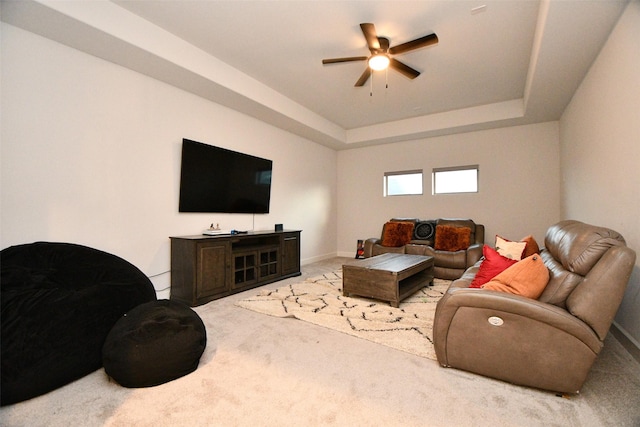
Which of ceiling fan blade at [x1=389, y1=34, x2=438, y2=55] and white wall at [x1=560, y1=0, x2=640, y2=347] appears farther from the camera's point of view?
ceiling fan blade at [x1=389, y1=34, x2=438, y2=55]

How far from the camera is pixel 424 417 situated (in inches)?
56.2

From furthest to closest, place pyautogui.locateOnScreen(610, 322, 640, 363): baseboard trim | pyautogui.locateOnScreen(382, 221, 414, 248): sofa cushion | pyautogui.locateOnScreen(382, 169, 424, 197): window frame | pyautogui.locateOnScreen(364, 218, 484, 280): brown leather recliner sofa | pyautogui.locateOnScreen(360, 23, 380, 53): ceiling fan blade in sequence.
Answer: pyautogui.locateOnScreen(382, 169, 424, 197): window frame, pyautogui.locateOnScreen(382, 221, 414, 248): sofa cushion, pyautogui.locateOnScreen(364, 218, 484, 280): brown leather recliner sofa, pyautogui.locateOnScreen(360, 23, 380, 53): ceiling fan blade, pyautogui.locateOnScreen(610, 322, 640, 363): baseboard trim

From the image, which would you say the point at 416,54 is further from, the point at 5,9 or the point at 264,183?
the point at 5,9

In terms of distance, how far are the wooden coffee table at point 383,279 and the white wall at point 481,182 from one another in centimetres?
253

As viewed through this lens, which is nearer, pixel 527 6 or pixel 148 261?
pixel 527 6

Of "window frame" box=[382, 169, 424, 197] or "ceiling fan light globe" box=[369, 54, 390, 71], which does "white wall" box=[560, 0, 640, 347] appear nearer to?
"ceiling fan light globe" box=[369, 54, 390, 71]

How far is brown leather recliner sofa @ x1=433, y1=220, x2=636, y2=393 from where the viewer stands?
147 cm

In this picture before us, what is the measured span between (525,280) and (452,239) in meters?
2.90

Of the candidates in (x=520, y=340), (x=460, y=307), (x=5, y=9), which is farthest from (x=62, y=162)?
(x=520, y=340)

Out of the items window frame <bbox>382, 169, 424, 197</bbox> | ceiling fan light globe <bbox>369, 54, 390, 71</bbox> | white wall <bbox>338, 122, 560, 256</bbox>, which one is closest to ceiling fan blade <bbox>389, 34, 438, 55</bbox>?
ceiling fan light globe <bbox>369, 54, 390, 71</bbox>

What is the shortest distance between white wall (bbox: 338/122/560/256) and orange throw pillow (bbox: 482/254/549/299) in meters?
3.87

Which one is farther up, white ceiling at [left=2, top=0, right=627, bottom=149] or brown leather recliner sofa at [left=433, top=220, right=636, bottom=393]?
white ceiling at [left=2, top=0, right=627, bottom=149]

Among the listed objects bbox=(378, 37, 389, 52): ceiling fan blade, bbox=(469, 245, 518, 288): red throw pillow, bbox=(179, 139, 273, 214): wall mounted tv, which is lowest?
bbox=(469, 245, 518, 288): red throw pillow

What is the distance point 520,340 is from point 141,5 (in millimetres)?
3851
